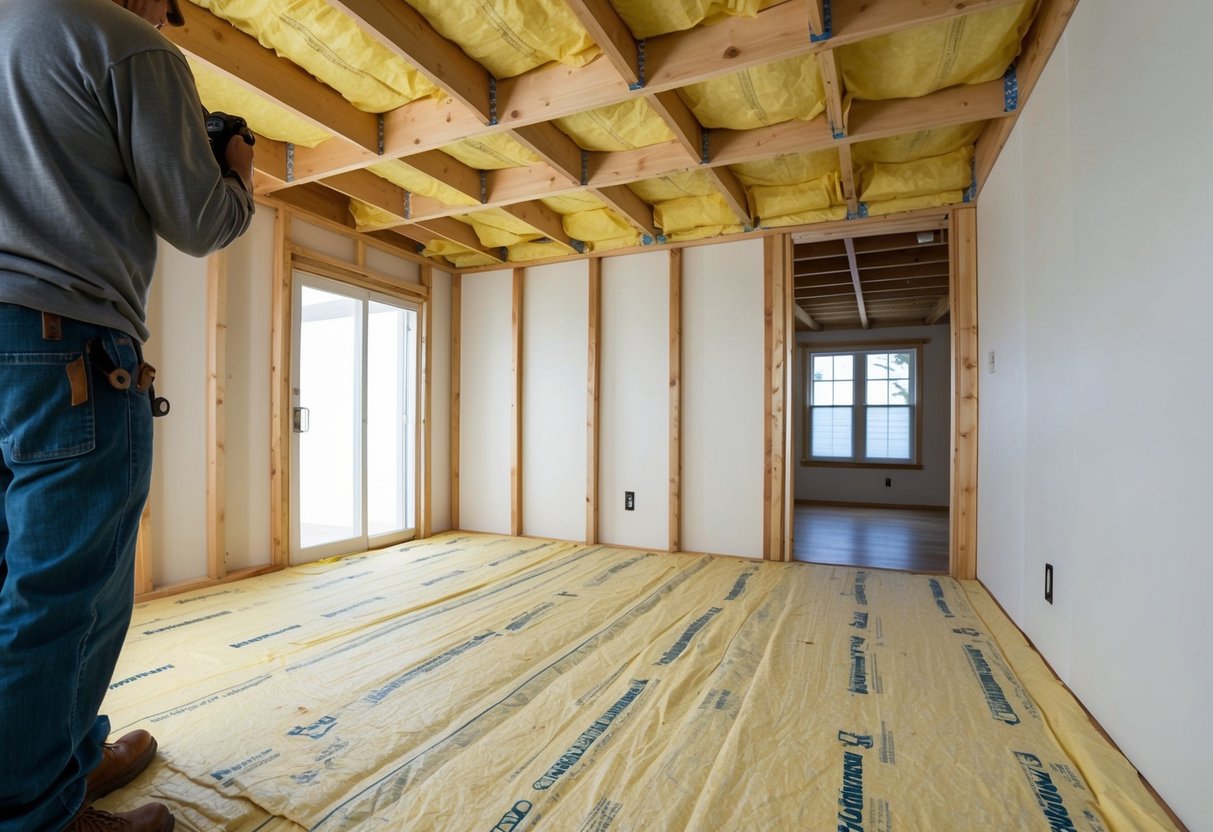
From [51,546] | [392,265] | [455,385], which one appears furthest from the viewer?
[455,385]

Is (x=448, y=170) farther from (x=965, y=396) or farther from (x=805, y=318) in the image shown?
(x=805, y=318)

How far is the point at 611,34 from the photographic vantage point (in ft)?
6.86

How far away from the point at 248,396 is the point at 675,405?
2794 mm

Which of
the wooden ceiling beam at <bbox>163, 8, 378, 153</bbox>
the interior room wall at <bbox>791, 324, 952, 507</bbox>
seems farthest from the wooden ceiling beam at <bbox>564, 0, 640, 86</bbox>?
the interior room wall at <bbox>791, 324, 952, 507</bbox>

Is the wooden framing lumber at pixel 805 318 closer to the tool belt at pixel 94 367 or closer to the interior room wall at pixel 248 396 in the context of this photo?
the interior room wall at pixel 248 396

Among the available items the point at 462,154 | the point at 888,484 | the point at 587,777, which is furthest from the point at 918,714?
the point at 888,484

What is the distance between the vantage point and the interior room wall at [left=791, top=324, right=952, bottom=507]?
735 centimetres

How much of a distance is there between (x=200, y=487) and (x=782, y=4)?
372 cm

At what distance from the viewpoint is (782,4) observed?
2109 mm

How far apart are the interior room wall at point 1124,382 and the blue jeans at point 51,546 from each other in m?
2.15

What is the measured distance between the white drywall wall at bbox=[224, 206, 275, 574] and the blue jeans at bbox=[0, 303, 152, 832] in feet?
8.72

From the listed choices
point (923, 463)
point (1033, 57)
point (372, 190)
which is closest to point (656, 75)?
point (1033, 57)

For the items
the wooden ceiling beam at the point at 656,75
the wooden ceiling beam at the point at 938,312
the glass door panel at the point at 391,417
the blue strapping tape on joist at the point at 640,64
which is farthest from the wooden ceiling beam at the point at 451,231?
the wooden ceiling beam at the point at 938,312

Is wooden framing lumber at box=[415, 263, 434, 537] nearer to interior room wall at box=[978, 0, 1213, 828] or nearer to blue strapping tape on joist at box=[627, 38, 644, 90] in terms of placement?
blue strapping tape on joist at box=[627, 38, 644, 90]
